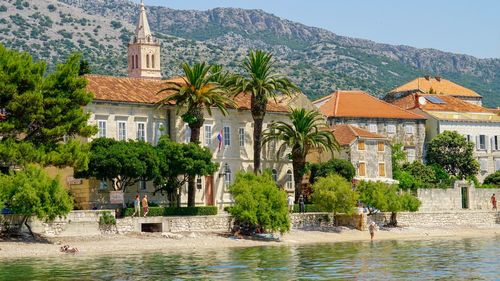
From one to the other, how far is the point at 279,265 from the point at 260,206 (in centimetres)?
1641

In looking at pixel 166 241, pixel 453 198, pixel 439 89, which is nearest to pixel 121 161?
pixel 166 241

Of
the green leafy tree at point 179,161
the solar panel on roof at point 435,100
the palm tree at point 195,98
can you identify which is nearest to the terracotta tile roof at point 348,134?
the palm tree at point 195,98

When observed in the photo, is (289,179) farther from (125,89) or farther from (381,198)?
(125,89)

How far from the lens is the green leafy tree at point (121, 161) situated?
212 ft

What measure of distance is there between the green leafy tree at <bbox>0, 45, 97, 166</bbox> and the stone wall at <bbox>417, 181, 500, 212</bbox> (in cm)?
3583

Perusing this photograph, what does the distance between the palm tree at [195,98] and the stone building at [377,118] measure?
31778 mm

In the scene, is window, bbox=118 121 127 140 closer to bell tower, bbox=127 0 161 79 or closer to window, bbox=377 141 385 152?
window, bbox=377 141 385 152

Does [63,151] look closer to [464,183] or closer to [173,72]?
[464,183]

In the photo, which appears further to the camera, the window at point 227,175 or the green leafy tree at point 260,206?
the window at point 227,175

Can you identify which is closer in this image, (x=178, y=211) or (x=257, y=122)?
(x=178, y=211)

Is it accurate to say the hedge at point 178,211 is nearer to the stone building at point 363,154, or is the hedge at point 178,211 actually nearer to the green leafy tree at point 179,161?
the green leafy tree at point 179,161

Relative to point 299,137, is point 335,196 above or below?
below

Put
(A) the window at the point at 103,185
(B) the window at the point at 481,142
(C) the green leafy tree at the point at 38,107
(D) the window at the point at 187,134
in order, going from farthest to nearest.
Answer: (B) the window at the point at 481,142 → (D) the window at the point at 187,134 → (A) the window at the point at 103,185 → (C) the green leafy tree at the point at 38,107

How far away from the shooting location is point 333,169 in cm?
8300
